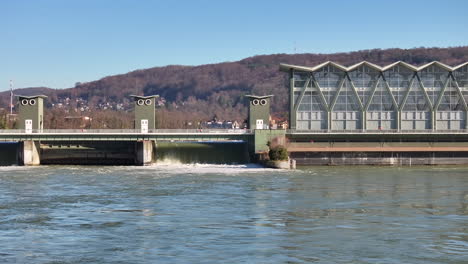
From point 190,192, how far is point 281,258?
30712 mm

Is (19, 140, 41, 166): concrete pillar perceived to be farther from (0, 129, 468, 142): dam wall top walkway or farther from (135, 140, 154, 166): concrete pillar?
(135, 140, 154, 166): concrete pillar

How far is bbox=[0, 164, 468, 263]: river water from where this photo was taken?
32.6m

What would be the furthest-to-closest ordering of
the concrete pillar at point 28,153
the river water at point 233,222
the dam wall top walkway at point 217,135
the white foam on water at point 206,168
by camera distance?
the dam wall top walkway at point 217,135 → the concrete pillar at point 28,153 → the white foam on water at point 206,168 → the river water at point 233,222

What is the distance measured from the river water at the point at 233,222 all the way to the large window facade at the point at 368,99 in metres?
45.6

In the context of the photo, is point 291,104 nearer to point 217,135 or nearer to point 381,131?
point 217,135

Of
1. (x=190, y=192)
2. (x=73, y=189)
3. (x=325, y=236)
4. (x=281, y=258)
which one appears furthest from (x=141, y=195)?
(x=281, y=258)

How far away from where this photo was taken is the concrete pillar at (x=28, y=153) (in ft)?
363

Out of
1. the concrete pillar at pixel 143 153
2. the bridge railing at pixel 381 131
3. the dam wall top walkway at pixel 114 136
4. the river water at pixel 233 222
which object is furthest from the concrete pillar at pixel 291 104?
the river water at pixel 233 222

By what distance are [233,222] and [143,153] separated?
7090cm

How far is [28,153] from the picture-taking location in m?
111

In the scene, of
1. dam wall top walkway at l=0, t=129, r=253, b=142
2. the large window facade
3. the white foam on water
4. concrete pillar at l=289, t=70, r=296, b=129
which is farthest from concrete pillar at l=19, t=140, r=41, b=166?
the large window facade

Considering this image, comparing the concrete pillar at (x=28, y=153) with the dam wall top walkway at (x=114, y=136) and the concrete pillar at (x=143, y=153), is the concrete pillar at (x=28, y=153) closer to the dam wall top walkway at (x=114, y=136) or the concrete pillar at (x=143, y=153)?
the dam wall top walkway at (x=114, y=136)

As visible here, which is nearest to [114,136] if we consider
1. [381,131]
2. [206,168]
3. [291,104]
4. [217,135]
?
[217,135]

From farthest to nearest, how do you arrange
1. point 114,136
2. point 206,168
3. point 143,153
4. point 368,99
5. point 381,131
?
1. point 368,99
2. point 381,131
3. point 114,136
4. point 143,153
5. point 206,168
